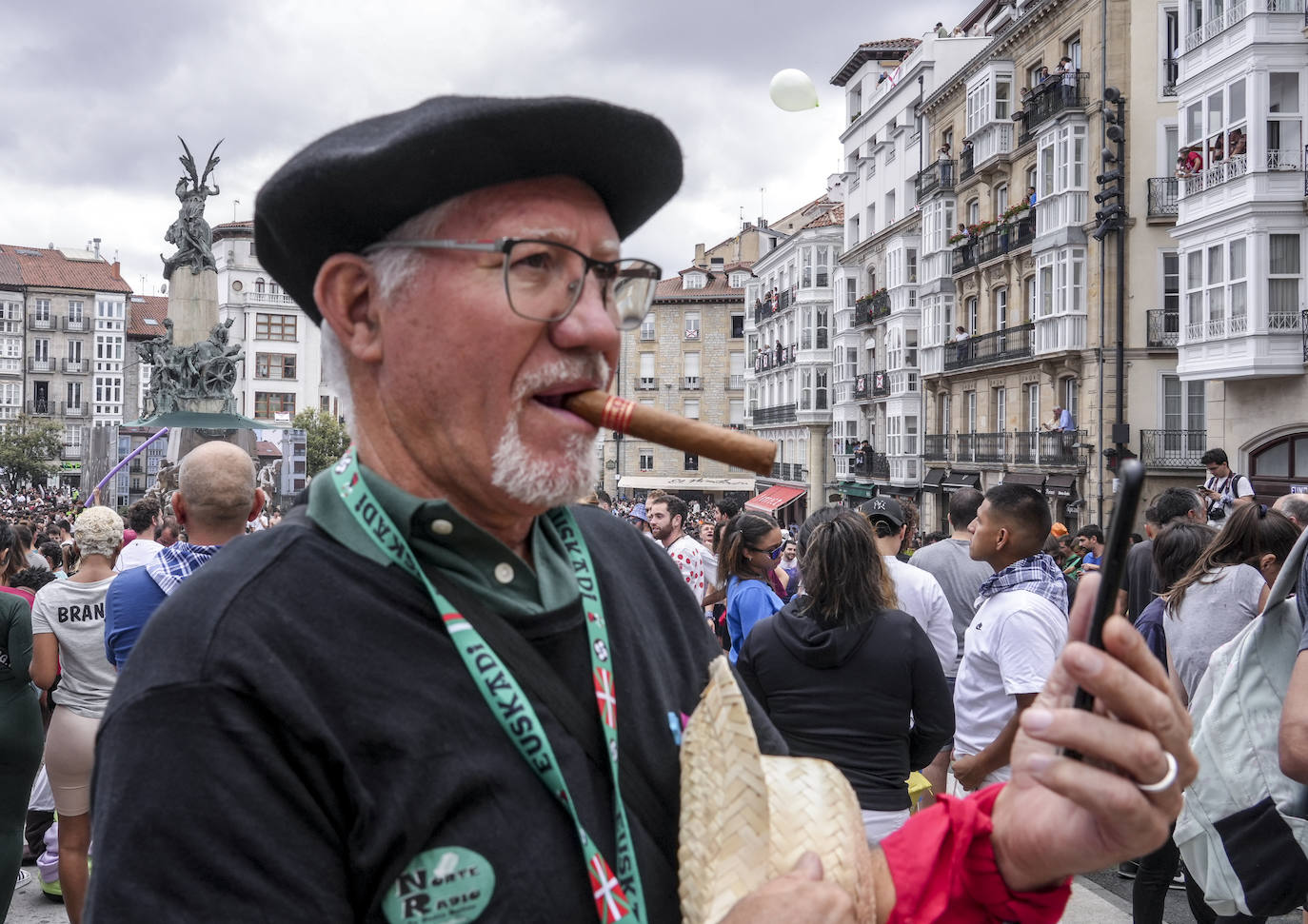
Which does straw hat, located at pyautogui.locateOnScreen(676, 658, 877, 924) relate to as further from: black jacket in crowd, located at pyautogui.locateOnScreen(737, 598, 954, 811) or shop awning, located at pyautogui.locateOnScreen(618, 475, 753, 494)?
shop awning, located at pyautogui.locateOnScreen(618, 475, 753, 494)

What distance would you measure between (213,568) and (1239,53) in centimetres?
2635

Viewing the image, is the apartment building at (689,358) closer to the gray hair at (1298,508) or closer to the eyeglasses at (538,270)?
the gray hair at (1298,508)

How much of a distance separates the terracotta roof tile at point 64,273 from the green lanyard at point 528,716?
9408cm

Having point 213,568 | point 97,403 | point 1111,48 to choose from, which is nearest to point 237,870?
point 213,568

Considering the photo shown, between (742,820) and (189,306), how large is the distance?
25.6m

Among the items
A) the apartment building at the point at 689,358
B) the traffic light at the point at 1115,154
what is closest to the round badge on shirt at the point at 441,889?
the traffic light at the point at 1115,154

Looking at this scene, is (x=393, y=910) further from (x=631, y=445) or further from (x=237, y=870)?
(x=631, y=445)

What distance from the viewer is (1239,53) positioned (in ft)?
75.7

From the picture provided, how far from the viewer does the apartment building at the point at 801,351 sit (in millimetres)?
55500

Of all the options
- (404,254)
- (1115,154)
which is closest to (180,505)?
(404,254)

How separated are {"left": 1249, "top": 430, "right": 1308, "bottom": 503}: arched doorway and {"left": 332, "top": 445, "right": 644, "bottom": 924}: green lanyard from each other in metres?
24.3

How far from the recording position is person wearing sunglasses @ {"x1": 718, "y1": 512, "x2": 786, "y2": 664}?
21.9 ft

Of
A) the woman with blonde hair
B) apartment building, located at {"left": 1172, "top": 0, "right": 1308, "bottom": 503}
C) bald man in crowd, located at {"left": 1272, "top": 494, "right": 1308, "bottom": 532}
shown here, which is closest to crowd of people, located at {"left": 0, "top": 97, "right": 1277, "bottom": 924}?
the woman with blonde hair

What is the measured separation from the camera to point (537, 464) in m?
1.68
